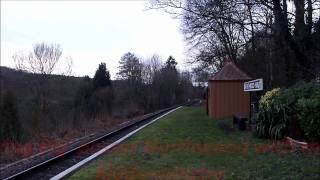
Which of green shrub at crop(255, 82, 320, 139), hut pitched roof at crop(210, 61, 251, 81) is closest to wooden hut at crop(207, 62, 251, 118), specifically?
hut pitched roof at crop(210, 61, 251, 81)

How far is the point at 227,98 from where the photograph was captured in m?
29.7

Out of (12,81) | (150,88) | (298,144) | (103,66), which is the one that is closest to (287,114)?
(298,144)

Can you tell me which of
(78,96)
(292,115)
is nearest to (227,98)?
(292,115)

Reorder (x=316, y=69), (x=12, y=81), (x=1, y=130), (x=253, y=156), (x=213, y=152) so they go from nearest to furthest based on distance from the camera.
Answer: (x=253, y=156) → (x=213, y=152) → (x=316, y=69) → (x=1, y=130) → (x=12, y=81)

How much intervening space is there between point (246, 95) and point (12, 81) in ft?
100

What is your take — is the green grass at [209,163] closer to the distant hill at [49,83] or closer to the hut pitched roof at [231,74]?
the hut pitched roof at [231,74]

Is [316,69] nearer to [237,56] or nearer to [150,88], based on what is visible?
[237,56]

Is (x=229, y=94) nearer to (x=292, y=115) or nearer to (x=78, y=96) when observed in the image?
(x=292, y=115)

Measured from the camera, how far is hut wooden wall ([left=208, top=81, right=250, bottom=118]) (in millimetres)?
29312

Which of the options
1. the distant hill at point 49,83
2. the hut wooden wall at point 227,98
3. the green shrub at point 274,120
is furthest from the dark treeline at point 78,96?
the green shrub at point 274,120

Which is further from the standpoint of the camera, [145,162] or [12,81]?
[12,81]

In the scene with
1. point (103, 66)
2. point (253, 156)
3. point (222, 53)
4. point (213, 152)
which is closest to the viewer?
point (253, 156)

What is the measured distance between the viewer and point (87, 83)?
55.5m

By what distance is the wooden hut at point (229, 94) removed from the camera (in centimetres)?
2931
